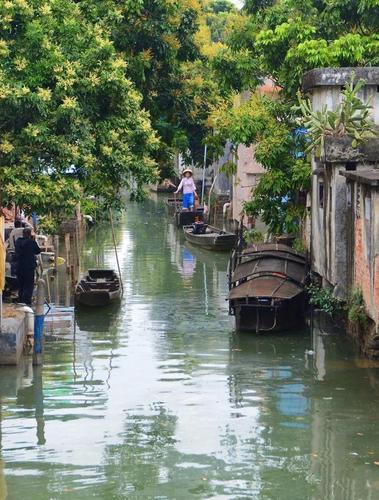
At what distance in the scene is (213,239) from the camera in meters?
33.1

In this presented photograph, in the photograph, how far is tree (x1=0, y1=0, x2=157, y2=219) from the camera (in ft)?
57.1

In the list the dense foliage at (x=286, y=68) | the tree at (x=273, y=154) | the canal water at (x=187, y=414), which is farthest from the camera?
the dense foliage at (x=286, y=68)

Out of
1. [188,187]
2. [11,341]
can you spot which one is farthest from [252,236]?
[11,341]

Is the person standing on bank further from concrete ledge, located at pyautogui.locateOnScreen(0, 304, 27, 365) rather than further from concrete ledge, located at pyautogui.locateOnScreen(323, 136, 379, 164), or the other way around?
concrete ledge, located at pyautogui.locateOnScreen(323, 136, 379, 164)

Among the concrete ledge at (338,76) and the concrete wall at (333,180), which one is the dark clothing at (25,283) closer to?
the concrete wall at (333,180)

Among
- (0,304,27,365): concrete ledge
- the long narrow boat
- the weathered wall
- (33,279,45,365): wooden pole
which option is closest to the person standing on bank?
(0,304,27,365): concrete ledge

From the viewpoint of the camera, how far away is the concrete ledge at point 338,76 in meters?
20.5

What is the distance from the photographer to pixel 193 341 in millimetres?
19547

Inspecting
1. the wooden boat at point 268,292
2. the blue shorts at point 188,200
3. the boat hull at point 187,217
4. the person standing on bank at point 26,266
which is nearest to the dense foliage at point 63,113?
the person standing on bank at point 26,266

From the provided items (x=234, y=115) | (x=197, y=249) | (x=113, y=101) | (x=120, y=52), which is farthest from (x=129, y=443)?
(x=197, y=249)

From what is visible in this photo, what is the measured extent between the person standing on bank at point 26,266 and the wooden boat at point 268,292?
3.72 metres

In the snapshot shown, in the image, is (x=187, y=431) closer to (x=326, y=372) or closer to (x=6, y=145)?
(x=326, y=372)

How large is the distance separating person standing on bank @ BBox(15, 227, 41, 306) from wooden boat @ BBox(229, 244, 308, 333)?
3.72 metres

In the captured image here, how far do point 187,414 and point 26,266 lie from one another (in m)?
6.61
